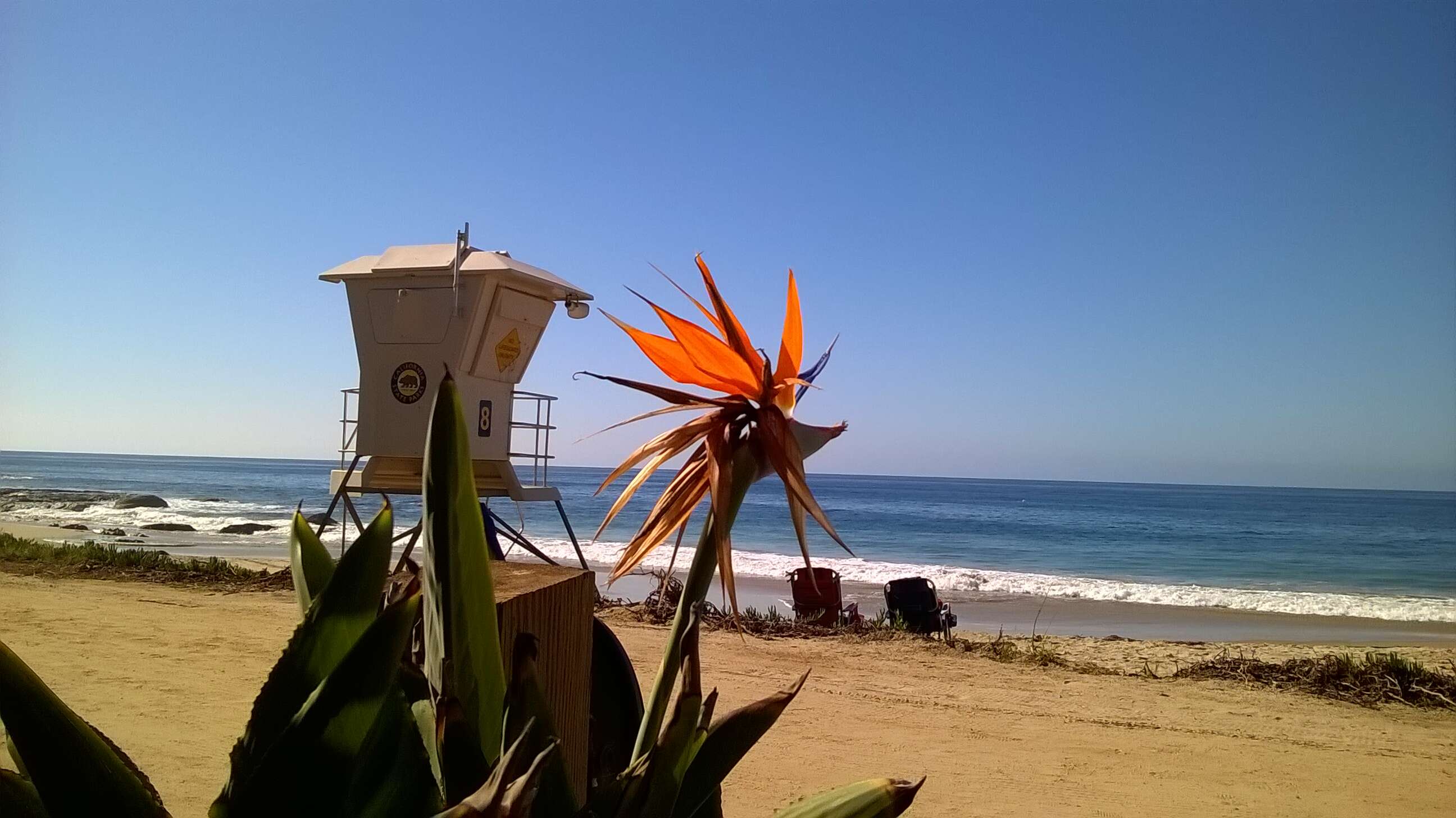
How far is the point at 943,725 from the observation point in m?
5.87

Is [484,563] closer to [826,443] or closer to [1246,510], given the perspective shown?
[826,443]

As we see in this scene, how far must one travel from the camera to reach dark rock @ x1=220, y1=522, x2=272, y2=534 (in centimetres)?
2880

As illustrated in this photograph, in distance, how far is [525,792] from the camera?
0.58 meters

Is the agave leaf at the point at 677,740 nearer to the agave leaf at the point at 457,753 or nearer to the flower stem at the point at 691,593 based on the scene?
the flower stem at the point at 691,593

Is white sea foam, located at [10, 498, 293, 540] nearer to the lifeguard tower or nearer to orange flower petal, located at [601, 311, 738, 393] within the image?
the lifeguard tower

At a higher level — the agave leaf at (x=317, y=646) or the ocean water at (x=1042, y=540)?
the agave leaf at (x=317, y=646)

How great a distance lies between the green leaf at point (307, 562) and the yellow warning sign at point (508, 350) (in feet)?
23.8

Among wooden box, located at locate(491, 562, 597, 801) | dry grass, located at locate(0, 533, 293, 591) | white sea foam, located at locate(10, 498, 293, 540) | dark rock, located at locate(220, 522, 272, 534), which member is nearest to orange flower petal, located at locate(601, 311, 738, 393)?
wooden box, located at locate(491, 562, 597, 801)

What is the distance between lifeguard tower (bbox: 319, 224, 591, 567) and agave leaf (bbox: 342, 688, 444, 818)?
7.21 m

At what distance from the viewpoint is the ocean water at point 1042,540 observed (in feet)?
69.6

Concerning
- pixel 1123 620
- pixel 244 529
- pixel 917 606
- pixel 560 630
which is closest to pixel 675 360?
pixel 560 630

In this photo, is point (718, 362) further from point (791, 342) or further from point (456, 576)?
point (456, 576)

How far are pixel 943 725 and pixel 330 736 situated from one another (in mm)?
5722

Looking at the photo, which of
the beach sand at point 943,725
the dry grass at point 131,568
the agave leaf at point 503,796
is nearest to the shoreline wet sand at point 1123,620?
the dry grass at point 131,568
